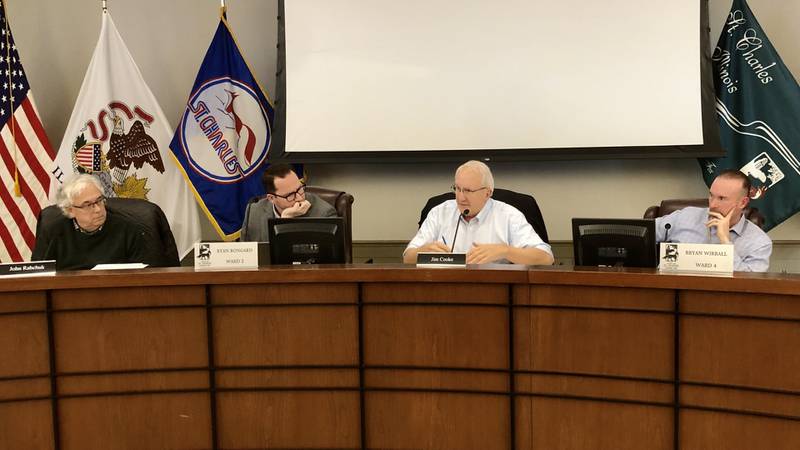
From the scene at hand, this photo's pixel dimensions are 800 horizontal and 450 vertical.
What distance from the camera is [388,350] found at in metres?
2.32

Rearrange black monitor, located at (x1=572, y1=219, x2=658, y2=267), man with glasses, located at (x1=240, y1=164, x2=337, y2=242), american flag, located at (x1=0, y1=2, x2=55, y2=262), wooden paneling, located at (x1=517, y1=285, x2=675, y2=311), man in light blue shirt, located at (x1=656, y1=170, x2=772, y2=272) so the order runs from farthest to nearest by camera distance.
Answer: american flag, located at (x1=0, y1=2, x2=55, y2=262)
man with glasses, located at (x1=240, y1=164, x2=337, y2=242)
man in light blue shirt, located at (x1=656, y1=170, x2=772, y2=272)
black monitor, located at (x1=572, y1=219, x2=658, y2=267)
wooden paneling, located at (x1=517, y1=285, x2=675, y2=311)

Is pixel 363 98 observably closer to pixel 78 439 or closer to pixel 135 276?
pixel 135 276

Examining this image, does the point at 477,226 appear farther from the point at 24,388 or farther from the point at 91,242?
the point at 24,388

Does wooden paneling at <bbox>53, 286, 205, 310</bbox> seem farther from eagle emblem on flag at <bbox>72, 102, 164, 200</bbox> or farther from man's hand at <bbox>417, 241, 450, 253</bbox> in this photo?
eagle emblem on flag at <bbox>72, 102, 164, 200</bbox>

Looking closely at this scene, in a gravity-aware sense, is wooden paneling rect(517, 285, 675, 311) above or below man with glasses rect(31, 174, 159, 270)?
below

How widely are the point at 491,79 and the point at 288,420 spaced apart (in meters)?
2.56

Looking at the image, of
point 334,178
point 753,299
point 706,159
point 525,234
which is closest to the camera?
point 753,299

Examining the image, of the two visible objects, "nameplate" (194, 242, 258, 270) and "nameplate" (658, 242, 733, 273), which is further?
"nameplate" (194, 242, 258, 270)

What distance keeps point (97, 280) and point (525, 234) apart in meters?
1.74

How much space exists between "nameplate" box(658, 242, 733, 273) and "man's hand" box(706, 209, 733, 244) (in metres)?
0.72

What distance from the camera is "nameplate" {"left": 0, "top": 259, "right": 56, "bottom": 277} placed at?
2393 millimetres

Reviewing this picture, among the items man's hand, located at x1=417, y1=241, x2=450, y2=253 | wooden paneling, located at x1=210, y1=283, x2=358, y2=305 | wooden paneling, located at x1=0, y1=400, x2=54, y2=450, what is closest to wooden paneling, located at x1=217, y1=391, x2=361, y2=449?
wooden paneling, located at x1=210, y1=283, x2=358, y2=305

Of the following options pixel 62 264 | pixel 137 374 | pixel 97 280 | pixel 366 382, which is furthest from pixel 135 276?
pixel 62 264

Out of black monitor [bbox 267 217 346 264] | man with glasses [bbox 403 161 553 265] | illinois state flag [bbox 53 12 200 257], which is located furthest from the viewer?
illinois state flag [bbox 53 12 200 257]
